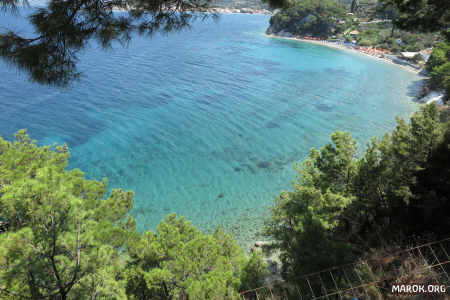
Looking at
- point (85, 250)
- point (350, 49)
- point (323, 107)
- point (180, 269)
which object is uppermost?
point (350, 49)

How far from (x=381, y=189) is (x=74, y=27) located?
13355 millimetres

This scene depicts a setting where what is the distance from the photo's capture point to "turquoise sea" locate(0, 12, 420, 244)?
57.4 ft

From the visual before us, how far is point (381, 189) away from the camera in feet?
38.4

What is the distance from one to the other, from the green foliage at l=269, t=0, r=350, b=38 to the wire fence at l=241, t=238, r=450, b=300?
82.1 m

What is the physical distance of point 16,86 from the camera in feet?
111

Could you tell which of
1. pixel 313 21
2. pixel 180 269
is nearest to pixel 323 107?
pixel 180 269

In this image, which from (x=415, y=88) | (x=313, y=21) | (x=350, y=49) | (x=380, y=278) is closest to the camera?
(x=380, y=278)

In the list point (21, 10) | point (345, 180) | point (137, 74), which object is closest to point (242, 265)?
point (345, 180)

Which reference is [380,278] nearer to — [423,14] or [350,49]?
[423,14]

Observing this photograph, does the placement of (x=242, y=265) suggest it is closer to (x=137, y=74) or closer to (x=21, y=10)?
(x=21, y=10)

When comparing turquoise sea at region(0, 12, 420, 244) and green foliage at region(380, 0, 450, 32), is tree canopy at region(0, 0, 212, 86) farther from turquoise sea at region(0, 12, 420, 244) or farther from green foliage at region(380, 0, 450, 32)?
green foliage at region(380, 0, 450, 32)

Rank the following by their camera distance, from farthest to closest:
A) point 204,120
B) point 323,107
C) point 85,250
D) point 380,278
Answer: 1. point 323,107
2. point 204,120
3. point 380,278
4. point 85,250

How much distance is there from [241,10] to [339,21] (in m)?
123

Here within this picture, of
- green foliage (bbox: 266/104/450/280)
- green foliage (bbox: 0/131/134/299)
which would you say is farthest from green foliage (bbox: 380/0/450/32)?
green foliage (bbox: 0/131/134/299)
